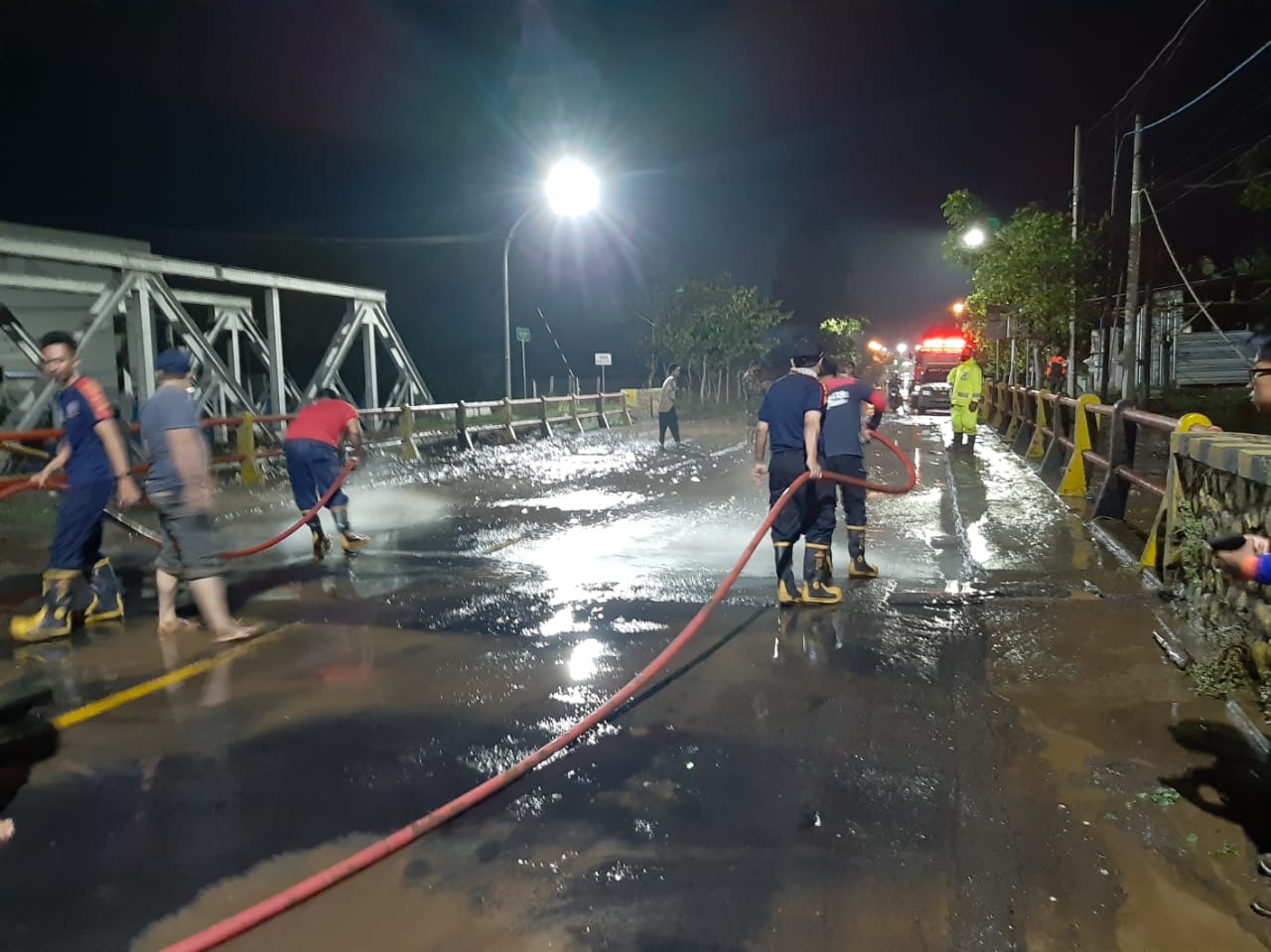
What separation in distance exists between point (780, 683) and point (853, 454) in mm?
2699

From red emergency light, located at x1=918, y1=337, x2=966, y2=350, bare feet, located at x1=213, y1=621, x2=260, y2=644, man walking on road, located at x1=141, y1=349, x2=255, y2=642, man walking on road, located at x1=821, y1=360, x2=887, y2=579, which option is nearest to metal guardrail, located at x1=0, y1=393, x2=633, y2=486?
man walking on road, located at x1=141, y1=349, x2=255, y2=642

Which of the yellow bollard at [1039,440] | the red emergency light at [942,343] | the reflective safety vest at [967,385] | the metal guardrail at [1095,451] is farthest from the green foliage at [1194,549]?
the red emergency light at [942,343]

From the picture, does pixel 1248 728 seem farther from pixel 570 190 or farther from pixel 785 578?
pixel 570 190

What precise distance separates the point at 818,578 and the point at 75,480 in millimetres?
5031

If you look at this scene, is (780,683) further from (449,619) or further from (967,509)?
(967,509)

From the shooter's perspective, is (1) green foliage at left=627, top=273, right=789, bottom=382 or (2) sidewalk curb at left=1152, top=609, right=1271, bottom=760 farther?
(1) green foliage at left=627, top=273, right=789, bottom=382

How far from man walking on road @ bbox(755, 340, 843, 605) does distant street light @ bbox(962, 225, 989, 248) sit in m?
21.1

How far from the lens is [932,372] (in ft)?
106

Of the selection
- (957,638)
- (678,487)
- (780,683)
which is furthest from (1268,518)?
(678,487)

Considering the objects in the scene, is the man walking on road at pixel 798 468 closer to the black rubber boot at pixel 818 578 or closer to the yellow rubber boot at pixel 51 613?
the black rubber boot at pixel 818 578

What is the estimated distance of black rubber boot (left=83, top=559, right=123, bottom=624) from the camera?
648 centimetres

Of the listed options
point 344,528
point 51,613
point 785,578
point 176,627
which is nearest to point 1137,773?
point 785,578

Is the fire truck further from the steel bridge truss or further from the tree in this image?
the steel bridge truss

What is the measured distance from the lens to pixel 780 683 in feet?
16.9
